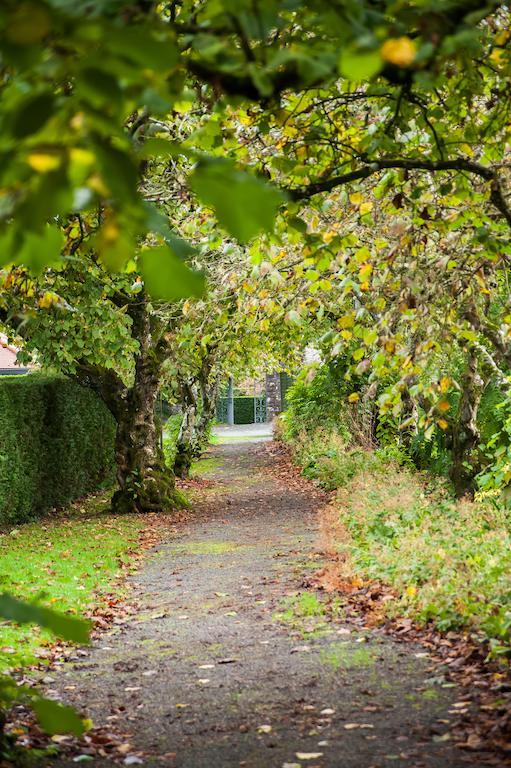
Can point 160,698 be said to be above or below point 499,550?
below

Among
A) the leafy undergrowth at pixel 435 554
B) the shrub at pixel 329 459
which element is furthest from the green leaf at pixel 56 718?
the shrub at pixel 329 459

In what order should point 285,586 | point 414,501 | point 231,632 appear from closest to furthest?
1. point 231,632
2. point 285,586
3. point 414,501

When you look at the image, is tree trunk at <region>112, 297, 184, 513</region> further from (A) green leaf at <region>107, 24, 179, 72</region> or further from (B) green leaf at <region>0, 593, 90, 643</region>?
(A) green leaf at <region>107, 24, 179, 72</region>

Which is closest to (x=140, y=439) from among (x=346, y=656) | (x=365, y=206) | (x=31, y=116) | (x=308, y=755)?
(x=346, y=656)

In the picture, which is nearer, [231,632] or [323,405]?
[231,632]

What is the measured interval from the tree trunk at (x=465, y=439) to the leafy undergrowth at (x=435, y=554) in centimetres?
36

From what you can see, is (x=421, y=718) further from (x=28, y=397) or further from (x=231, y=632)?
(x=28, y=397)

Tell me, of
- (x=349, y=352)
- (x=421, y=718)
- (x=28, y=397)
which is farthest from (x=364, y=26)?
(x=349, y=352)

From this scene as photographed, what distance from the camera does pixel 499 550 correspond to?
8203mm

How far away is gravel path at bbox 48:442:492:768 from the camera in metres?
5.08

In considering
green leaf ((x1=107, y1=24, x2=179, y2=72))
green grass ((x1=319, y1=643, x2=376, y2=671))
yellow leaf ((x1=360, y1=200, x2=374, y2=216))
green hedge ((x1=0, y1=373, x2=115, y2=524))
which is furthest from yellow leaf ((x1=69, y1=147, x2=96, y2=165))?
green hedge ((x1=0, y1=373, x2=115, y2=524))

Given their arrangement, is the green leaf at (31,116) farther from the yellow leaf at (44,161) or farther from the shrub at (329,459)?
the shrub at (329,459)

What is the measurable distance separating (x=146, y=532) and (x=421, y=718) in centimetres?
1037

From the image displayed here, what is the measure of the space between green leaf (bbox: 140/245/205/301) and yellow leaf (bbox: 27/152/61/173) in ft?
0.86
